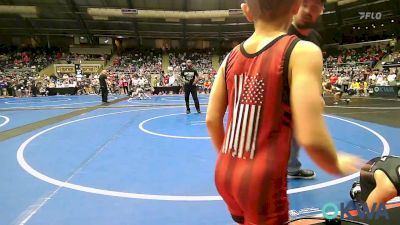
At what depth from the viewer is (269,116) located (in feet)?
3.81

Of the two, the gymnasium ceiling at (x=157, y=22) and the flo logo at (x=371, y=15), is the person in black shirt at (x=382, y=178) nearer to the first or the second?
the gymnasium ceiling at (x=157, y=22)

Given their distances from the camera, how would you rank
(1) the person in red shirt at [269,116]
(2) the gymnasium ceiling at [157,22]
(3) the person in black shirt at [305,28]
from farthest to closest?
1. (2) the gymnasium ceiling at [157,22]
2. (3) the person in black shirt at [305,28]
3. (1) the person in red shirt at [269,116]

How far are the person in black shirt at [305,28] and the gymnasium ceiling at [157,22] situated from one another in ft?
84.8

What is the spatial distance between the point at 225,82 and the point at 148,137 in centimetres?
561

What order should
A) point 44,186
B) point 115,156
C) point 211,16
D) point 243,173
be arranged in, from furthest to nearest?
point 211,16
point 115,156
point 44,186
point 243,173

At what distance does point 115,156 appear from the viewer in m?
5.29

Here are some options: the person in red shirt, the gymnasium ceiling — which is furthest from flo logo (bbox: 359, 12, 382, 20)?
the person in red shirt

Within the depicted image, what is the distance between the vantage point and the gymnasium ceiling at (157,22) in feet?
93.6

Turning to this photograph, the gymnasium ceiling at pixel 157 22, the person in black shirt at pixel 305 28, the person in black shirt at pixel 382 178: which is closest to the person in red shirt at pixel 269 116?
the person in black shirt at pixel 305 28

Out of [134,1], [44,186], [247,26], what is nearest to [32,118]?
[44,186]

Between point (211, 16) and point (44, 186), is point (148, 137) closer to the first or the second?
point (44, 186)

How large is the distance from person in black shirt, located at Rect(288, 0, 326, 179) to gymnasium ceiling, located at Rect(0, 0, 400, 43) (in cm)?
2583

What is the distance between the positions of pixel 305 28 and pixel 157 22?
103 ft

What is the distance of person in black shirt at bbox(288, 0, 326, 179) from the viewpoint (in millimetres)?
2217
